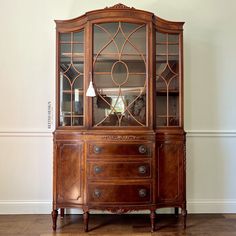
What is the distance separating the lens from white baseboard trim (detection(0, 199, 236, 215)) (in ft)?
9.34

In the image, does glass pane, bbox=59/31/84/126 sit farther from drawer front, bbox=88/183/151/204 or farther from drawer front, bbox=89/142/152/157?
drawer front, bbox=88/183/151/204

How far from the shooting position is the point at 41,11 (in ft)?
9.49

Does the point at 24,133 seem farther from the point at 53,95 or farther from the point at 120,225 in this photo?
the point at 120,225

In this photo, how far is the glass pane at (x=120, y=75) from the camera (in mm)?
2428

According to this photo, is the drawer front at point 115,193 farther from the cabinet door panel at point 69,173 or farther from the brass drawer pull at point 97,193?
the cabinet door panel at point 69,173

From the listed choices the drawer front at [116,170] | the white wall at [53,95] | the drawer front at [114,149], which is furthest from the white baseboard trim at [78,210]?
the drawer front at [114,149]

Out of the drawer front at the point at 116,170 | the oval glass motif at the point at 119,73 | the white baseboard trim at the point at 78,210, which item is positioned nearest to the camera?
the drawer front at the point at 116,170

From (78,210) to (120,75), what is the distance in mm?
1527

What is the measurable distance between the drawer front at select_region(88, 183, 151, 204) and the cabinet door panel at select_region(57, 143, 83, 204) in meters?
0.13

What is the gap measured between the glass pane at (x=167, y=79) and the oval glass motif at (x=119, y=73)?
1.01 ft

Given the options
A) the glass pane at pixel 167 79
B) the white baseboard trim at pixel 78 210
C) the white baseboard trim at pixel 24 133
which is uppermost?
the glass pane at pixel 167 79

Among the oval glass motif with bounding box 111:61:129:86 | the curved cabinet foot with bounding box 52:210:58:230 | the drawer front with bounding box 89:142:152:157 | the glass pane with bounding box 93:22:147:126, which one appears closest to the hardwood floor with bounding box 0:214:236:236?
the curved cabinet foot with bounding box 52:210:58:230

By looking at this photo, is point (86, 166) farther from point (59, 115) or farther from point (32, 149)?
point (32, 149)

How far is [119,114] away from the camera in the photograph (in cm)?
245
